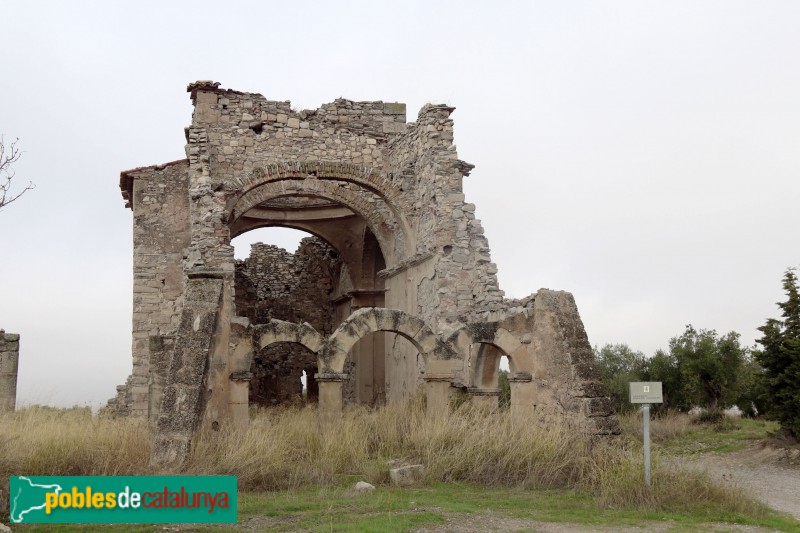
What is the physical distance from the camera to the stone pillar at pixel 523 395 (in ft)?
38.0

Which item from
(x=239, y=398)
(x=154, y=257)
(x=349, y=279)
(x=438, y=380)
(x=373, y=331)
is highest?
(x=349, y=279)

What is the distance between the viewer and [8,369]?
1611cm

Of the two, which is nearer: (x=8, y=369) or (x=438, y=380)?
(x=438, y=380)

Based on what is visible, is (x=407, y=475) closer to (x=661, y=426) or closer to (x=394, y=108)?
(x=394, y=108)

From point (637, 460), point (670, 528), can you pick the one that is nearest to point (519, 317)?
point (637, 460)

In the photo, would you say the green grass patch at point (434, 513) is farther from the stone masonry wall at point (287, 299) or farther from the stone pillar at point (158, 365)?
the stone masonry wall at point (287, 299)

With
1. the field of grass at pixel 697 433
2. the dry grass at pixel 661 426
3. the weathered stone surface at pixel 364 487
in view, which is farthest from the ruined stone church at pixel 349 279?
the dry grass at pixel 661 426

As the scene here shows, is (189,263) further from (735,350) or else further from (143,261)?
(735,350)

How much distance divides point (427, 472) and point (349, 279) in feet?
40.7

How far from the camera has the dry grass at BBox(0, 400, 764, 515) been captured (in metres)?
8.45

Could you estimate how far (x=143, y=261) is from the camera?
15797mm

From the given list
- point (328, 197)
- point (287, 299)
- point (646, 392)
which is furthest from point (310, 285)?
point (646, 392)

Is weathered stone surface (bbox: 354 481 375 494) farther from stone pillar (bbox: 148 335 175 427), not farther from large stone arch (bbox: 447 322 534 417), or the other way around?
stone pillar (bbox: 148 335 175 427)

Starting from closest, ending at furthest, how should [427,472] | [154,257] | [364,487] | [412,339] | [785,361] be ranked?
[364,487] < [427,472] < [412,339] < [785,361] < [154,257]
